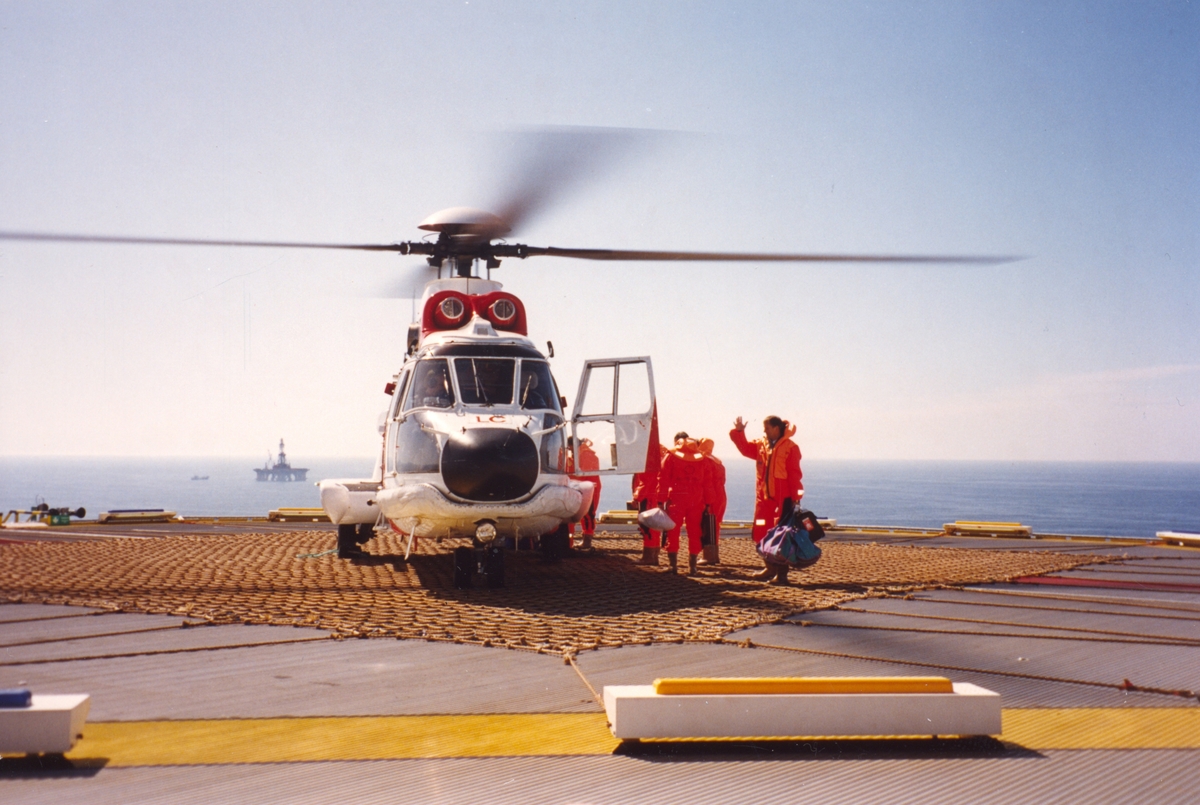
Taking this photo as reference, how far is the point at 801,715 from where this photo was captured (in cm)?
378

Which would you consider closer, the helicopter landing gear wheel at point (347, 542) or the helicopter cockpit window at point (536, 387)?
the helicopter cockpit window at point (536, 387)

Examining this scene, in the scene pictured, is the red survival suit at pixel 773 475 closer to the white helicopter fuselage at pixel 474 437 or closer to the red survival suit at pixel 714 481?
the red survival suit at pixel 714 481

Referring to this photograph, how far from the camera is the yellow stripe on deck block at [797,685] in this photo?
12.4ft

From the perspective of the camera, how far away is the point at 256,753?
3.69 metres

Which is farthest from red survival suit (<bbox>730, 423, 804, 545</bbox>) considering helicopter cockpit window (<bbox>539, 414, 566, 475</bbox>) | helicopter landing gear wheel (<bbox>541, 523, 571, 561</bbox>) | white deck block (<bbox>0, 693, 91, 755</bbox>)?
white deck block (<bbox>0, 693, 91, 755</bbox>)

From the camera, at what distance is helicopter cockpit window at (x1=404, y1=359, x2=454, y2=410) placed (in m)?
9.20

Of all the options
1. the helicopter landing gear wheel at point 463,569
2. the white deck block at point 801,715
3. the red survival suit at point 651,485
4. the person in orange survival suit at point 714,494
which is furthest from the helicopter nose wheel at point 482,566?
the white deck block at point 801,715

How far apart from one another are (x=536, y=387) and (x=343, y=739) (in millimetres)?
5939

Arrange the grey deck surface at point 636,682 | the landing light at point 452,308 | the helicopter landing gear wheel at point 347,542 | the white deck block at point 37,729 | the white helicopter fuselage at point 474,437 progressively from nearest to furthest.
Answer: the grey deck surface at point 636,682
the white deck block at point 37,729
the white helicopter fuselage at point 474,437
the landing light at point 452,308
the helicopter landing gear wheel at point 347,542

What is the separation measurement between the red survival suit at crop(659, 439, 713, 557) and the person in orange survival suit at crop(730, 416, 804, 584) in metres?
0.92

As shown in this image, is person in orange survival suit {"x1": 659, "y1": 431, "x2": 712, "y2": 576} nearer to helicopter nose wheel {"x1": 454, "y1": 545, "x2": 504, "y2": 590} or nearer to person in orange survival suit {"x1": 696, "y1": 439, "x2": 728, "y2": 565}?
person in orange survival suit {"x1": 696, "y1": 439, "x2": 728, "y2": 565}

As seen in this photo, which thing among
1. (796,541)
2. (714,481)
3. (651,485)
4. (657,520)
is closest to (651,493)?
(651,485)

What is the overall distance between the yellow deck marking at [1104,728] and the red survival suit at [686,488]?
19.5 ft

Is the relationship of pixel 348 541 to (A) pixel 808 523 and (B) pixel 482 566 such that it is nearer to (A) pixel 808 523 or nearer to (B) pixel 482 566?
(B) pixel 482 566
